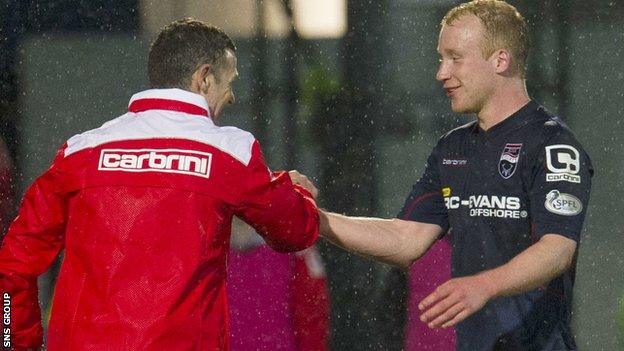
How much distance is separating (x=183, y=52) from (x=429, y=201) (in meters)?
0.76

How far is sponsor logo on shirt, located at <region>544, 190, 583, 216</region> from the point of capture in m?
2.76

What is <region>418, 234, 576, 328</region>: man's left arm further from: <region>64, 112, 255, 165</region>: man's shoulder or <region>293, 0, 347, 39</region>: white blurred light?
<region>293, 0, 347, 39</region>: white blurred light

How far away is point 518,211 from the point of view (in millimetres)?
2854

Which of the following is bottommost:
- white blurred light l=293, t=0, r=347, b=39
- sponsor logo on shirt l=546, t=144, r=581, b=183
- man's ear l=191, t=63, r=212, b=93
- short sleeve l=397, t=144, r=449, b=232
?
white blurred light l=293, t=0, r=347, b=39

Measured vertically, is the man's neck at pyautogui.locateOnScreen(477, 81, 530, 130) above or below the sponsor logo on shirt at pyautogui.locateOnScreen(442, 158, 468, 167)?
above

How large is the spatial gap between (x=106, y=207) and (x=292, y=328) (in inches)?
50.9

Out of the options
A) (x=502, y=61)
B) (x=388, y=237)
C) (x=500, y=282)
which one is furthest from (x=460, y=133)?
(x=500, y=282)

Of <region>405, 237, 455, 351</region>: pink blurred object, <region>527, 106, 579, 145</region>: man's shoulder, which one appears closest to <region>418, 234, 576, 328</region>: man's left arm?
<region>527, 106, 579, 145</region>: man's shoulder

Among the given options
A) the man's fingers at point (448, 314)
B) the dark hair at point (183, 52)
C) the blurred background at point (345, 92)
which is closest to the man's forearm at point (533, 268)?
the man's fingers at point (448, 314)

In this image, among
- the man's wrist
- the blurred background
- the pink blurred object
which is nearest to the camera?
the man's wrist

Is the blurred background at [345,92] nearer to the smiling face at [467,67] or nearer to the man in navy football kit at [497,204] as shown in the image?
the man in navy football kit at [497,204]

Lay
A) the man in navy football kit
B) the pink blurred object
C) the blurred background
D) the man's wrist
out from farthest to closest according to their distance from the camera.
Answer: the blurred background → the pink blurred object → the man in navy football kit → the man's wrist

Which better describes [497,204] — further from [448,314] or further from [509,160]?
[448,314]

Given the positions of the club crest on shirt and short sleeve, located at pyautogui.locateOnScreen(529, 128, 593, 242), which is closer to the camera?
short sleeve, located at pyautogui.locateOnScreen(529, 128, 593, 242)
